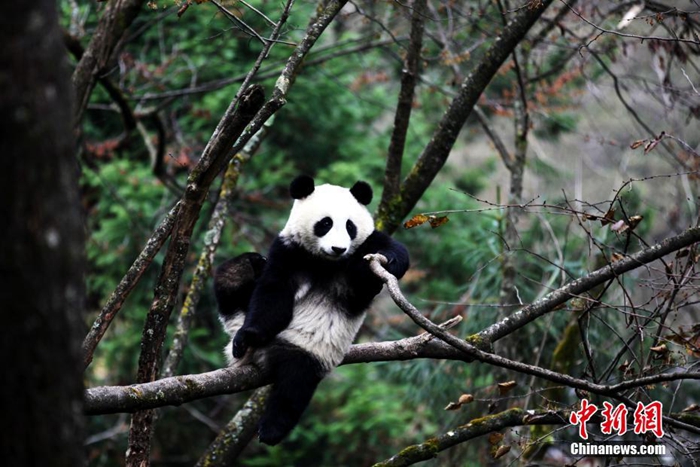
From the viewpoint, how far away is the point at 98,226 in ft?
36.1

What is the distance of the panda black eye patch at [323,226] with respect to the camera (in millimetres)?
4327

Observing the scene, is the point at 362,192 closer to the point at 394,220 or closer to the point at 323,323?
the point at 323,323

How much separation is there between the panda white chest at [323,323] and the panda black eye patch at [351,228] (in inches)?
11.7

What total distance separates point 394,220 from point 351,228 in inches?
47.0

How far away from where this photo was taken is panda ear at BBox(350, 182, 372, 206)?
4551mm

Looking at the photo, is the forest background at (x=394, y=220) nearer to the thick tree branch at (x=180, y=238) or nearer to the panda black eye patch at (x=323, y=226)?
the thick tree branch at (x=180, y=238)

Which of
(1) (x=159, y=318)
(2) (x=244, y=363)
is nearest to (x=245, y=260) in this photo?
(2) (x=244, y=363)

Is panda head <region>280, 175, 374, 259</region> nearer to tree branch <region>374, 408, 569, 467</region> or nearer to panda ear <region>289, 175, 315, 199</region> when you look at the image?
panda ear <region>289, 175, 315, 199</region>

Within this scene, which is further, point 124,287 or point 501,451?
point 501,451

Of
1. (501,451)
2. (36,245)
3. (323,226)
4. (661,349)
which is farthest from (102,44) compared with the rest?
(661,349)

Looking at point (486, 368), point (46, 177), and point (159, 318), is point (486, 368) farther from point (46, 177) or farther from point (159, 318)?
point (46, 177)

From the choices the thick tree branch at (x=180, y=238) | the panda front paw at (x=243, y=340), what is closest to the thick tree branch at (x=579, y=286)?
the panda front paw at (x=243, y=340)

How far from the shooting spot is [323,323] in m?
4.21

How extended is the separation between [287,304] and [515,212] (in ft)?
11.1
